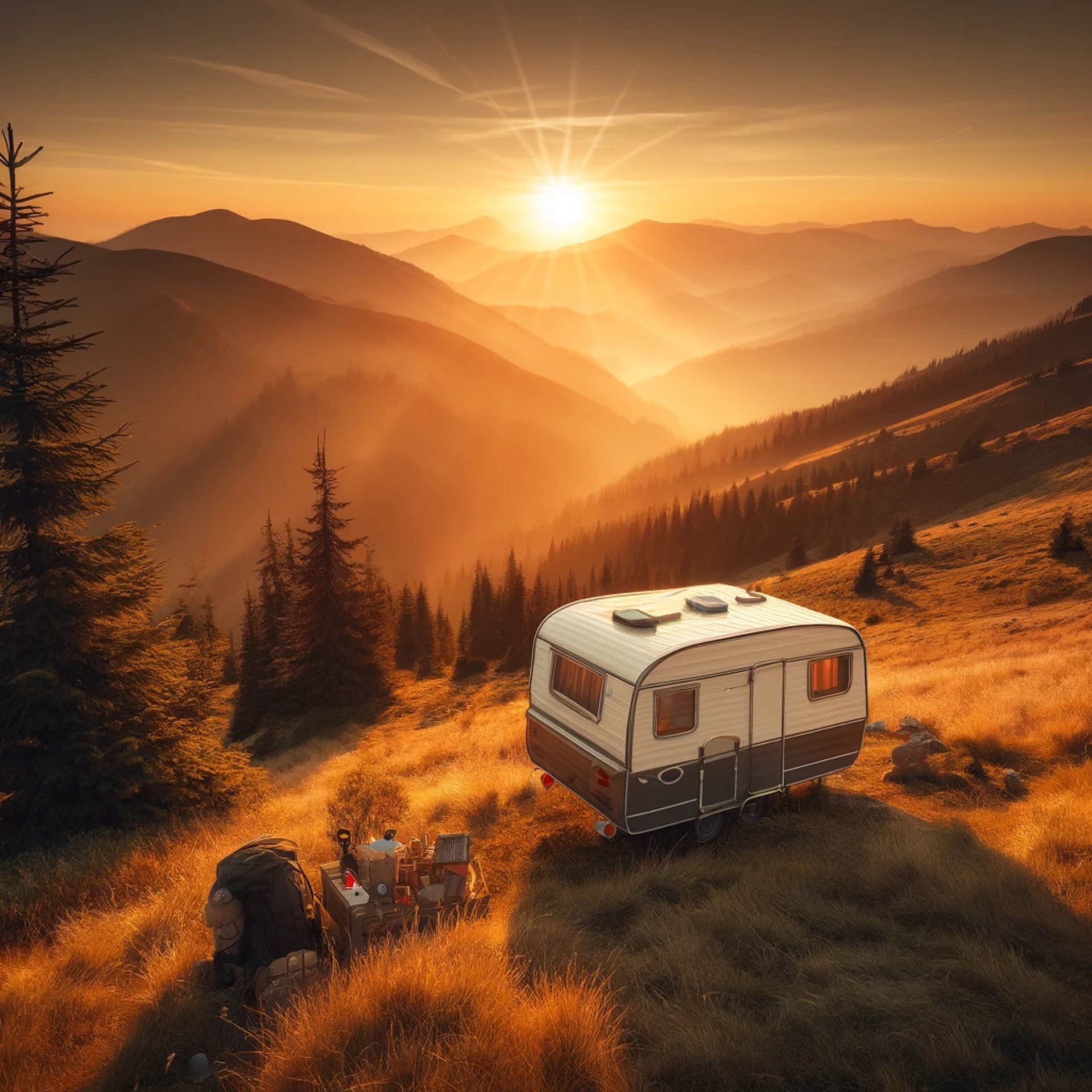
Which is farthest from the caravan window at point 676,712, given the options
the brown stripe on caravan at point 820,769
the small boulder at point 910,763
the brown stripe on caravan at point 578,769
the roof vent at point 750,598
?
the small boulder at point 910,763

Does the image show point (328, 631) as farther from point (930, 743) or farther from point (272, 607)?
point (930, 743)

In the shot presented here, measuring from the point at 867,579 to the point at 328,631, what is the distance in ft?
109

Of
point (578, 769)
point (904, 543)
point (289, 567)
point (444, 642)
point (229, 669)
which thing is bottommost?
point (444, 642)

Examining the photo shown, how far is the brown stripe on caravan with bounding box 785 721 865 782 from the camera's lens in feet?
37.5

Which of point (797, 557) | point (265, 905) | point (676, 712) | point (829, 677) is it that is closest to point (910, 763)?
point (829, 677)

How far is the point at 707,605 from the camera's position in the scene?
11.9m

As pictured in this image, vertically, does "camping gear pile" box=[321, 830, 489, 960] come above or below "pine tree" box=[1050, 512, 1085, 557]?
above

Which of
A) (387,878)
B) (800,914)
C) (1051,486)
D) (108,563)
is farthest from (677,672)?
(1051,486)

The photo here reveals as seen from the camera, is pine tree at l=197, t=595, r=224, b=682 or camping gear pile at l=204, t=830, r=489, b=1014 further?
pine tree at l=197, t=595, r=224, b=682

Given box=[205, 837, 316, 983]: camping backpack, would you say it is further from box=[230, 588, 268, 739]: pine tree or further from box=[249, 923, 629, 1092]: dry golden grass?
box=[230, 588, 268, 739]: pine tree

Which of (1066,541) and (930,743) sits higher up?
(930,743)

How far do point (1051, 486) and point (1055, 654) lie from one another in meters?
49.8

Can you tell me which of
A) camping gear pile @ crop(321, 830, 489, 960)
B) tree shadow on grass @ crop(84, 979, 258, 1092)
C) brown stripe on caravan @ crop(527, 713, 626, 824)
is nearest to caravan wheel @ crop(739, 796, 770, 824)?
brown stripe on caravan @ crop(527, 713, 626, 824)

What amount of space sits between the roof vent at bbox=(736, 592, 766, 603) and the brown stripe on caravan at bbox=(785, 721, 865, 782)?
2.47m
